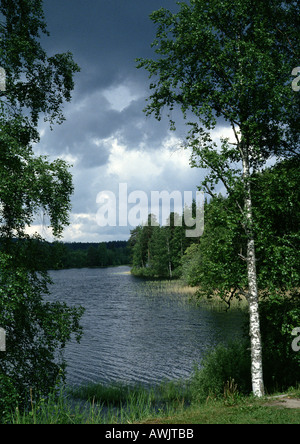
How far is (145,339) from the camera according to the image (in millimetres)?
30578

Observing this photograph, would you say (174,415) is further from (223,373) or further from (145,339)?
(145,339)

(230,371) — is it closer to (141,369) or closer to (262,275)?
(262,275)

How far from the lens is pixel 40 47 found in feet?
50.9

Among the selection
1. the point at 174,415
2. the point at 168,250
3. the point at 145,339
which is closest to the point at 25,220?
the point at 174,415

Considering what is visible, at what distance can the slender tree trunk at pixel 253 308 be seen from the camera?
44.2 ft

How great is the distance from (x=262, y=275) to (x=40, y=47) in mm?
12557

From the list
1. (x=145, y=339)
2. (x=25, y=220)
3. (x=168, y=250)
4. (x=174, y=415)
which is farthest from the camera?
(x=168, y=250)

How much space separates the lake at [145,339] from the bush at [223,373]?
4.97 meters

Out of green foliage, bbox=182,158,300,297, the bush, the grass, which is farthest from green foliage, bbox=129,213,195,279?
the grass

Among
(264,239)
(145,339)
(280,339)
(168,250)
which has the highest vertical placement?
(264,239)

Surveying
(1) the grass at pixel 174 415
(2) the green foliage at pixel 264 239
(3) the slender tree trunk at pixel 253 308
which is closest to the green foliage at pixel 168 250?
(2) the green foliage at pixel 264 239

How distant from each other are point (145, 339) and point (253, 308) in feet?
59.8

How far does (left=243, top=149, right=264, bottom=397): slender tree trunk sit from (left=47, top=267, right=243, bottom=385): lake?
28.3 ft
